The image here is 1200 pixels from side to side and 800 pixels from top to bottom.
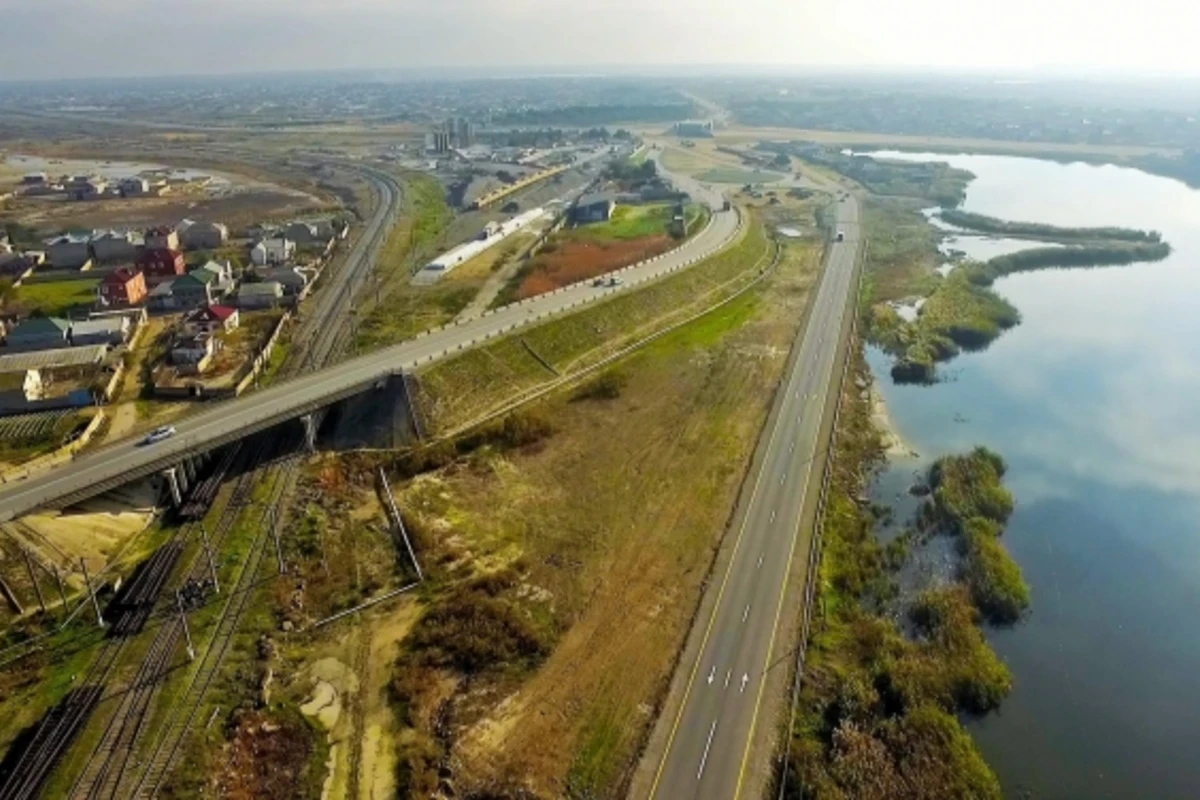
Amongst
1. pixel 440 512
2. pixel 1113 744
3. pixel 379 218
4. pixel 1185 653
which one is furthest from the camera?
pixel 379 218

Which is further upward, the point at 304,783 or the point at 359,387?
the point at 359,387

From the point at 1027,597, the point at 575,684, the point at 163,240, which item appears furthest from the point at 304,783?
the point at 163,240

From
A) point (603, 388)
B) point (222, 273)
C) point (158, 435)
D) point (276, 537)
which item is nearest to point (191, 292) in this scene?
point (222, 273)

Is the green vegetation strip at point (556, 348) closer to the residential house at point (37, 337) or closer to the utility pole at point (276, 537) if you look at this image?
the utility pole at point (276, 537)

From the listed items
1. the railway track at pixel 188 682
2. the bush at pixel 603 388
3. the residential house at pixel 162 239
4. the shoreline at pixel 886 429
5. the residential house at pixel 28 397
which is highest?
the residential house at pixel 162 239

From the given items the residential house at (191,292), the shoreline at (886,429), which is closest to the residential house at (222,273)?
the residential house at (191,292)

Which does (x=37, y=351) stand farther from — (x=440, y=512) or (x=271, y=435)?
(x=440, y=512)

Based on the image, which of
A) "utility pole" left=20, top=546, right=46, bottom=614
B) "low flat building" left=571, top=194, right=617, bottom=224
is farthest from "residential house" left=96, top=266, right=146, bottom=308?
"low flat building" left=571, top=194, right=617, bottom=224
